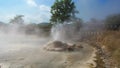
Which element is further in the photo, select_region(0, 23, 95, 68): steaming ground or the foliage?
the foliage

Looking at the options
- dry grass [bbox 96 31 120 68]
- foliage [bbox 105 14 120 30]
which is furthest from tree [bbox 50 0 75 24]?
dry grass [bbox 96 31 120 68]

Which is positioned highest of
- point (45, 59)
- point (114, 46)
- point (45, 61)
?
point (114, 46)

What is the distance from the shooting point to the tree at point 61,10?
61.2 metres

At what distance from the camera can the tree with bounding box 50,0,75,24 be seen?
61.2m

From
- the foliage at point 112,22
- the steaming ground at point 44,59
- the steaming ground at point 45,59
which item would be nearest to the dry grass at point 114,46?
the steaming ground at point 45,59

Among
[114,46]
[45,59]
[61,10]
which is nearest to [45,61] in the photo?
[45,59]

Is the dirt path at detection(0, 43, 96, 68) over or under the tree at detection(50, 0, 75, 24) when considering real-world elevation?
under

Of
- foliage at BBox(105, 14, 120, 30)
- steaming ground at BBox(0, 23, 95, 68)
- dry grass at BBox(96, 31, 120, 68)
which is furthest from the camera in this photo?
foliage at BBox(105, 14, 120, 30)

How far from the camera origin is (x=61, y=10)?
61.9m

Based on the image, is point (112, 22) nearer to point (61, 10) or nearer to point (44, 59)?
point (61, 10)

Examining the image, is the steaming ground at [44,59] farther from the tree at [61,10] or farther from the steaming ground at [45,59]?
the tree at [61,10]

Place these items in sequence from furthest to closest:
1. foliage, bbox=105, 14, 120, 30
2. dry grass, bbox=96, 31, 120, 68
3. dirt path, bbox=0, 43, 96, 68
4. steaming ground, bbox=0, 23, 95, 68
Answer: foliage, bbox=105, 14, 120, 30
steaming ground, bbox=0, 23, 95, 68
dirt path, bbox=0, 43, 96, 68
dry grass, bbox=96, 31, 120, 68

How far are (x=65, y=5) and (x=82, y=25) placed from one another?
7292 mm

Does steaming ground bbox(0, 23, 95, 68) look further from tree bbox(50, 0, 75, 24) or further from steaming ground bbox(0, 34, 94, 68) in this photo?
tree bbox(50, 0, 75, 24)
